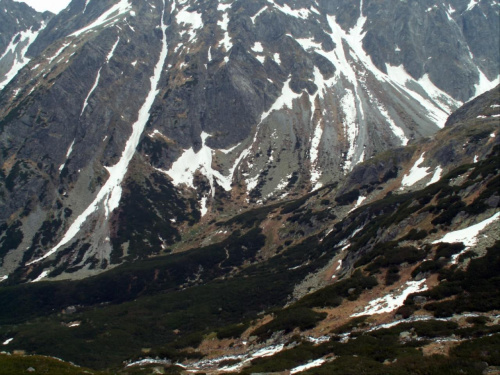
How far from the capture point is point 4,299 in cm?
12388

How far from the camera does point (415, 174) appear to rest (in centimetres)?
11612

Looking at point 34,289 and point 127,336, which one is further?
point 34,289

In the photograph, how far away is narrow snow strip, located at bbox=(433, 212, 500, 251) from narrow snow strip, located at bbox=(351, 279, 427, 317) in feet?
25.2

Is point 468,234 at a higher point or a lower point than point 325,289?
higher

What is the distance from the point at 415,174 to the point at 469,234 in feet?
246

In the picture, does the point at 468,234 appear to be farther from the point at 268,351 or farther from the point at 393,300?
the point at 268,351

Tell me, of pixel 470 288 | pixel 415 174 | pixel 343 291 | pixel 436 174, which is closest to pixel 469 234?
pixel 470 288

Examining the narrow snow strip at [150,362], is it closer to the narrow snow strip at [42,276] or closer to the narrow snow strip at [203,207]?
the narrow snow strip at [42,276]

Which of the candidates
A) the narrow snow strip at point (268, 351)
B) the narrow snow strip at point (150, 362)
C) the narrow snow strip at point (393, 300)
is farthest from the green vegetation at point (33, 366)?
the narrow snow strip at point (393, 300)

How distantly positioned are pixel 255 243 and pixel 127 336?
56.8 metres

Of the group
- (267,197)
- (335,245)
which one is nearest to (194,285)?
(335,245)

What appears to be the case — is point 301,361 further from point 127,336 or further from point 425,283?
point 127,336

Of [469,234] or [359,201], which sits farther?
[359,201]

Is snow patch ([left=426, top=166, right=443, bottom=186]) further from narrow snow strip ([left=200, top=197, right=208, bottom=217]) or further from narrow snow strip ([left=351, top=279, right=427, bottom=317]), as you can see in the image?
narrow snow strip ([left=200, top=197, right=208, bottom=217])
